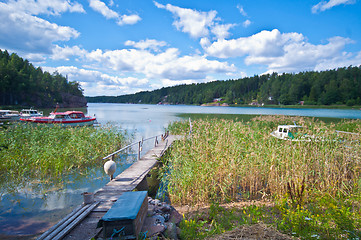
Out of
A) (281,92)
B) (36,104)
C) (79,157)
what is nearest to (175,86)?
(281,92)

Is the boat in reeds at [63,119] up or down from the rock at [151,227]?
up

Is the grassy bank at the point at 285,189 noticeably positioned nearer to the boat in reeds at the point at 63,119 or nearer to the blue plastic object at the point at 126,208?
the blue plastic object at the point at 126,208

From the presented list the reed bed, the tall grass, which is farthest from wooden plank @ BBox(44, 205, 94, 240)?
the tall grass

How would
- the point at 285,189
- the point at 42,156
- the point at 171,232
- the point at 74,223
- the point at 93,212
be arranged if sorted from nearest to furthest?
the point at 171,232 < the point at 74,223 < the point at 93,212 < the point at 285,189 < the point at 42,156

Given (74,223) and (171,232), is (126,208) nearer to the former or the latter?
(171,232)

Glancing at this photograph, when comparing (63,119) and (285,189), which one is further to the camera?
(63,119)

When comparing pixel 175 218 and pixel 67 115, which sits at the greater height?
pixel 67 115

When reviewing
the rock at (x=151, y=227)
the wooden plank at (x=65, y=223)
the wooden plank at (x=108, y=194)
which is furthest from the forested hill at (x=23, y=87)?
the rock at (x=151, y=227)

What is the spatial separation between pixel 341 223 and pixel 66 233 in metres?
5.47

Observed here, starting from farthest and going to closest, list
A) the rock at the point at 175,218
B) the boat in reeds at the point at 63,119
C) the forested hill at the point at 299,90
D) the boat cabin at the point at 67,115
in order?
the forested hill at the point at 299,90
the boat cabin at the point at 67,115
the boat in reeds at the point at 63,119
the rock at the point at 175,218

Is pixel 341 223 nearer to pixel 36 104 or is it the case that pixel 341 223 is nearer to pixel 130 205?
pixel 130 205

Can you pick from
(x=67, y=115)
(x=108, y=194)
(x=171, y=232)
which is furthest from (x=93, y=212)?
(x=67, y=115)

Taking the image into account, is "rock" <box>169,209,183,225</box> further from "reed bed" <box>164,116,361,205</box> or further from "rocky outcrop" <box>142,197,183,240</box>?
"reed bed" <box>164,116,361,205</box>

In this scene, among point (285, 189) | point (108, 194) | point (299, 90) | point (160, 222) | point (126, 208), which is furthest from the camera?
point (299, 90)
